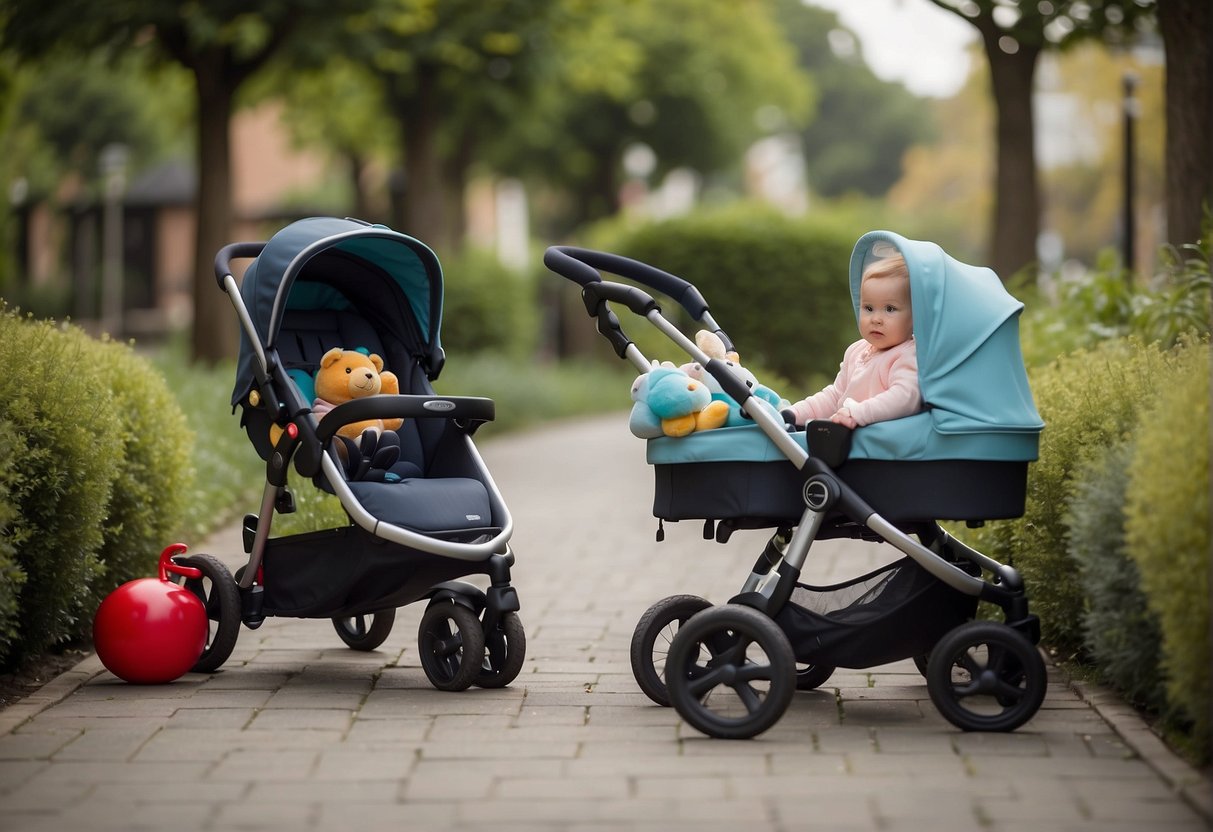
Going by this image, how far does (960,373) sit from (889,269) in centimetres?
55

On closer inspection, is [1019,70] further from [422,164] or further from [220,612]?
[422,164]

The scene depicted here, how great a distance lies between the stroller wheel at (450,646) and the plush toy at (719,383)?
4.03 feet

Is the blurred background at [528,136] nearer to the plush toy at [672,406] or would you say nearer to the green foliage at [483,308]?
the green foliage at [483,308]

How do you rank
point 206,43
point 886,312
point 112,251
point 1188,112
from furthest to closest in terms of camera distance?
point 112,251 < point 206,43 < point 1188,112 < point 886,312

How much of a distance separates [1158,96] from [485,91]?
56.7ft

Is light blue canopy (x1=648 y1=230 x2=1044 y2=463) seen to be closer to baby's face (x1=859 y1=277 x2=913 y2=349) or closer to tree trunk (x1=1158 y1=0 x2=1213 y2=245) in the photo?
baby's face (x1=859 y1=277 x2=913 y2=349)

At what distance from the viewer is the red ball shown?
5.86 metres

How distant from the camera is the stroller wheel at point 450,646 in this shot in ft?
19.0

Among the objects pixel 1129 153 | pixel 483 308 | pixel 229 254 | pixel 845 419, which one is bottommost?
pixel 845 419

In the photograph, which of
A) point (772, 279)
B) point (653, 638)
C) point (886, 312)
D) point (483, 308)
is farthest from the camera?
point (483, 308)

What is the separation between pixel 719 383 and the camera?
207 inches

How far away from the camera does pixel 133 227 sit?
163ft

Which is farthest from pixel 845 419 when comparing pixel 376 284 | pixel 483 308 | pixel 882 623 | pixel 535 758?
pixel 483 308

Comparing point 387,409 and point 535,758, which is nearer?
point 535,758
